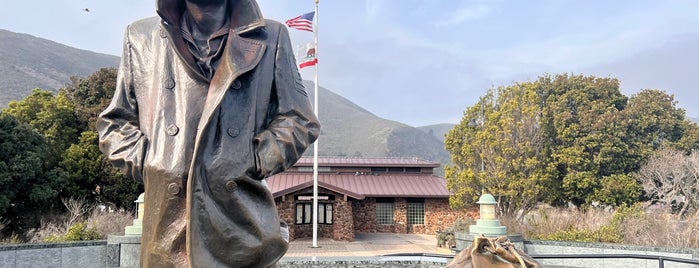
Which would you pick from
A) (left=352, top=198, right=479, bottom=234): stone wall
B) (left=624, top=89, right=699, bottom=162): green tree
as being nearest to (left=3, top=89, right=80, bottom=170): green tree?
(left=352, top=198, right=479, bottom=234): stone wall

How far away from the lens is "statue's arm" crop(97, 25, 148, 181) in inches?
88.5

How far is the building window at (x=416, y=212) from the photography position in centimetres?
2697

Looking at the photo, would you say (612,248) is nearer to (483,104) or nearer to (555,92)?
(483,104)

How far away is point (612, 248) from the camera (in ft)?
34.1

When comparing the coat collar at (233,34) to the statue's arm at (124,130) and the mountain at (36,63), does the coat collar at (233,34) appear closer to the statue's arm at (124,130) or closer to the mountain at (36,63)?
the statue's arm at (124,130)

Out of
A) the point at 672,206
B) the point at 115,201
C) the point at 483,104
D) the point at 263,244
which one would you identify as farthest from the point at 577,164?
the point at 263,244

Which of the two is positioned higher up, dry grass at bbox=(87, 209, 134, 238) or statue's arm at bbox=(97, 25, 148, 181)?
statue's arm at bbox=(97, 25, 148, 181)

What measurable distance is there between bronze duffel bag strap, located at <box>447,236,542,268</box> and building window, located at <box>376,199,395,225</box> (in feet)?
78.9

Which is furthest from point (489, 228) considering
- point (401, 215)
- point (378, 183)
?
point (378, 183)

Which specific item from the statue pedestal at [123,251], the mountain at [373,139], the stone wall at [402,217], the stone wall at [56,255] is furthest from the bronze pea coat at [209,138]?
the mountain at [373,139]

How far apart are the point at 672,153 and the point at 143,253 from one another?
3023 centimetres

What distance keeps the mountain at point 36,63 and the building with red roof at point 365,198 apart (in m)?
58.0

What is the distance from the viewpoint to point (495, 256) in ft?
9.87

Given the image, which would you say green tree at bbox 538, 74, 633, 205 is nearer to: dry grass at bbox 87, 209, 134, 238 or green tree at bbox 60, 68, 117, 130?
dry grass at bbox 87, 209, 134, 238
